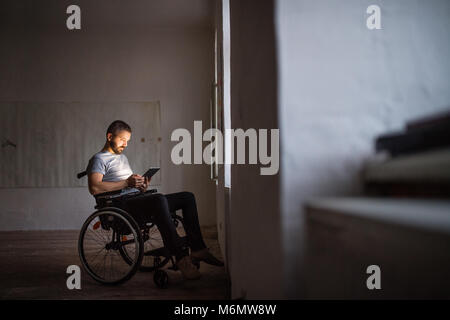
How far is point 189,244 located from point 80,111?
3.47m

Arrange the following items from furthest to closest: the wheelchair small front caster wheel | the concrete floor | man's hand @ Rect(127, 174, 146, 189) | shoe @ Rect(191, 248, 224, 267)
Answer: man's hand @ Rect(127, 174, 146, 189) < shoe @ Rect(191, 248, 224, 267) < the wheelchair small front caster wheel < the concrete floor

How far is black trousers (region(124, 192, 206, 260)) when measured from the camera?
7.23 ft

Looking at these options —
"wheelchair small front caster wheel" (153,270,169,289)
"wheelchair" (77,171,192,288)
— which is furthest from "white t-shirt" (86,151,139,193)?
"wheelchair small front caster wheel" (153,270,169,289)

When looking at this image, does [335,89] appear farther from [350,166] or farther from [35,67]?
[35,67]

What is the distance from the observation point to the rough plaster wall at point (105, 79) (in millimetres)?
5121

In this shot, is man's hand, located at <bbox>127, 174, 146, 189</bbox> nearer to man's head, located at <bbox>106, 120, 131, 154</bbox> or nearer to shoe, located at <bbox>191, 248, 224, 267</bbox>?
man's head, located at <bbox>106, 120, 131, 154</bbox>

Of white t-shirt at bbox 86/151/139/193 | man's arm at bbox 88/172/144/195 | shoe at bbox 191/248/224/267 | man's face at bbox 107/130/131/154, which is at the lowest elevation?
shoe at bbox 191/248/224/267

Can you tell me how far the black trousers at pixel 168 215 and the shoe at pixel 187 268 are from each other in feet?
0.14

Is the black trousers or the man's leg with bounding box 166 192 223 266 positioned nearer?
the black trousers

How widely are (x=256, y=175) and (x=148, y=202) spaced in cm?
127

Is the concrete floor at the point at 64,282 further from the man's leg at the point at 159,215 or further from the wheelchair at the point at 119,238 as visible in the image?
the man's leg at the point at 159,215

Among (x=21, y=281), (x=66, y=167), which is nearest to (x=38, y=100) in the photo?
(x=66, y=167)

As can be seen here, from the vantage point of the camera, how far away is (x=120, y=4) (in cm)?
446

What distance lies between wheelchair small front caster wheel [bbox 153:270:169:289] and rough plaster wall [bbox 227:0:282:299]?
76 cm
